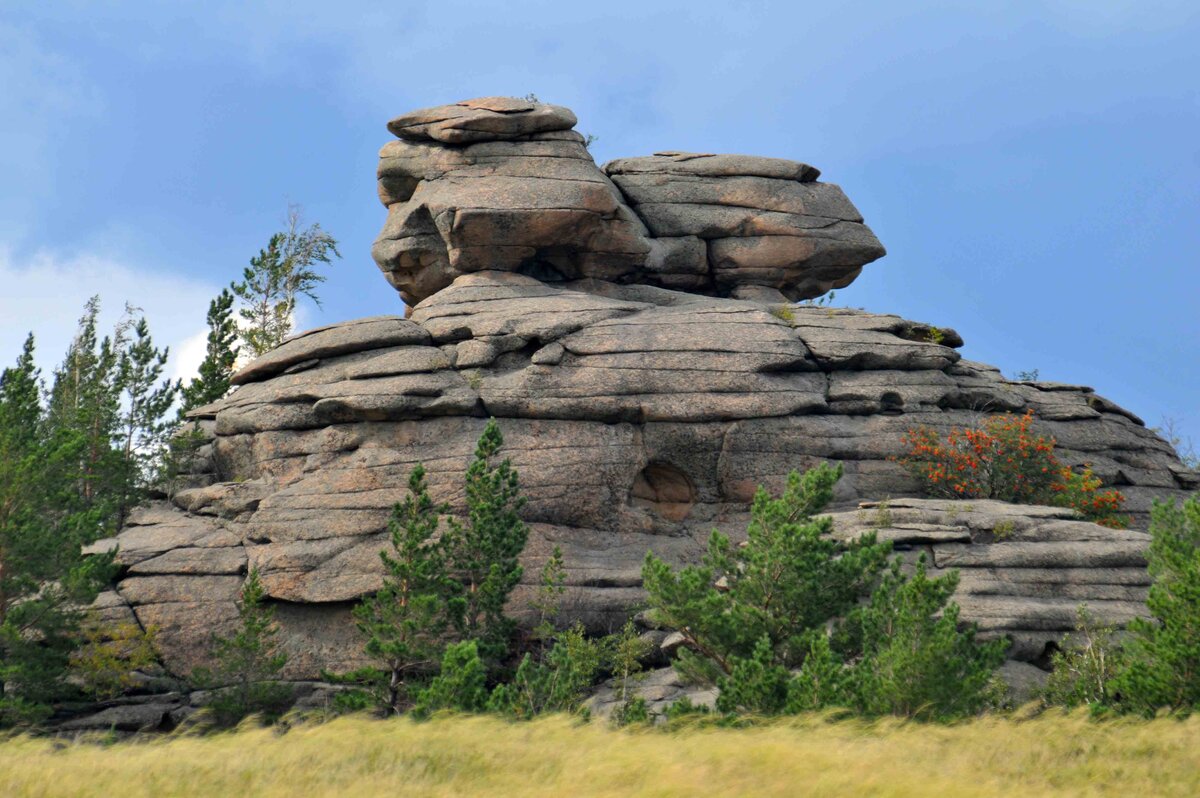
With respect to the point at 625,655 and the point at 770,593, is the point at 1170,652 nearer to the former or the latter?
the point at 770,593

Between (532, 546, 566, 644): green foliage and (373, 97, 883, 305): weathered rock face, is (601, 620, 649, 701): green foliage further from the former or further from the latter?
(373, 97, 883, 305): weathered rock face

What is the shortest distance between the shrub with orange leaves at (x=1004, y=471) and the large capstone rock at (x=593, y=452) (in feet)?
2.51

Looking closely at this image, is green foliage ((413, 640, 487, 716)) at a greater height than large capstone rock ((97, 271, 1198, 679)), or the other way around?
large capstone rock ((97, 271, 1198, 679))

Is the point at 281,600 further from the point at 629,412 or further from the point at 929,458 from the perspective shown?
the point at 929,458

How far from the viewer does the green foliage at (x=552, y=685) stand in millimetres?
22631

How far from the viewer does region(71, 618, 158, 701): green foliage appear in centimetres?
2748

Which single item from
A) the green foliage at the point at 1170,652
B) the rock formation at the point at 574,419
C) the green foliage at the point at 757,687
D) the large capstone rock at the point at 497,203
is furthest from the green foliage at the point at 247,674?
the green foliage at the point at 1170,652

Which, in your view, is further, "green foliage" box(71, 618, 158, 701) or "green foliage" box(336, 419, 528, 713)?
"green foliage" box(71, 618, 158, 701)

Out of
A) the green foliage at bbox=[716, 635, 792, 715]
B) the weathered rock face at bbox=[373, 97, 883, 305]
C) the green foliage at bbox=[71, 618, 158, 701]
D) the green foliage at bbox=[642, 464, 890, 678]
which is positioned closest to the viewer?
the green foliage at bbox=[716, 635, 792, 715]

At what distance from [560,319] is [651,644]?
11092 millimetres

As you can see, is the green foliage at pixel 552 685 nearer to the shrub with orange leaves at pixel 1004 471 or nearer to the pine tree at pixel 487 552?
the pine tree at pixel 487 552

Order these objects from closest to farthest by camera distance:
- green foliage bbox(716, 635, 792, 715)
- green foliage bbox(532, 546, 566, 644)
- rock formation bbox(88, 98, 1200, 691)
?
green foliage bbox(716, 635, 792, 715) < green foliage bbox(532, 546, 566, 644) < rock formation bbox(88, 98, 1200, 691)

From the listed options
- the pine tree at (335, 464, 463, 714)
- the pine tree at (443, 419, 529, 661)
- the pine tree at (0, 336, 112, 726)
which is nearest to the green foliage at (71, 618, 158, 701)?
the pine tree at (0, 336, 112, 726)

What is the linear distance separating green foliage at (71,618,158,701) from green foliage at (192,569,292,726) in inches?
66.6
